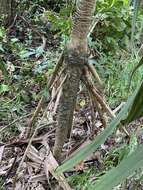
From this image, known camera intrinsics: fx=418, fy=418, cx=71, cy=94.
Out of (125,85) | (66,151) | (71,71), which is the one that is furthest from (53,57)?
(71,71)

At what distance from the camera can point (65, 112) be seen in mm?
1772

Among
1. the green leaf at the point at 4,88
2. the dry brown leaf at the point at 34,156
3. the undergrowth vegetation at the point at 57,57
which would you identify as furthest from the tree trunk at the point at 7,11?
the dry brown leaf at the point at 34,156

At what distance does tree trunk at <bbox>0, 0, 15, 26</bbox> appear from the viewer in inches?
147

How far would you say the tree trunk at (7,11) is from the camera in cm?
373

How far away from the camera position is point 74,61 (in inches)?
65.1

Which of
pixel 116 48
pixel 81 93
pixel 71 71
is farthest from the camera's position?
pixel 116 48

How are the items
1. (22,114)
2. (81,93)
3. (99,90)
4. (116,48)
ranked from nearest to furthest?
(99,90) < (22,114) < (81,93) < (116,48)

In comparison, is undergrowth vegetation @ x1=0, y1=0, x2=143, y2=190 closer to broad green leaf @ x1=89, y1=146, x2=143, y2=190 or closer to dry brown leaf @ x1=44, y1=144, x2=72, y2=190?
dry brown leaf @ x1=44, y1=144, x2=72, y2=190

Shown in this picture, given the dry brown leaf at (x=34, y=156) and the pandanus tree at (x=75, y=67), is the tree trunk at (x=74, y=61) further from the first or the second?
the dry brown leaf at (x=34, y=156)

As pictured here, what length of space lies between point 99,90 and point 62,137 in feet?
0.86

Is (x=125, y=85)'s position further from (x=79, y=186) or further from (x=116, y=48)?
(x=79, y=186)

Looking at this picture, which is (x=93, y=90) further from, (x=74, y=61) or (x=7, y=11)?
(x=7, y=11)

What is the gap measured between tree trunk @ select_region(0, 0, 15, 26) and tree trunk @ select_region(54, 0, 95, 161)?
2.12 meters

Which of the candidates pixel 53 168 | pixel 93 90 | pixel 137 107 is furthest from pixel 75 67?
pixel 137 107
